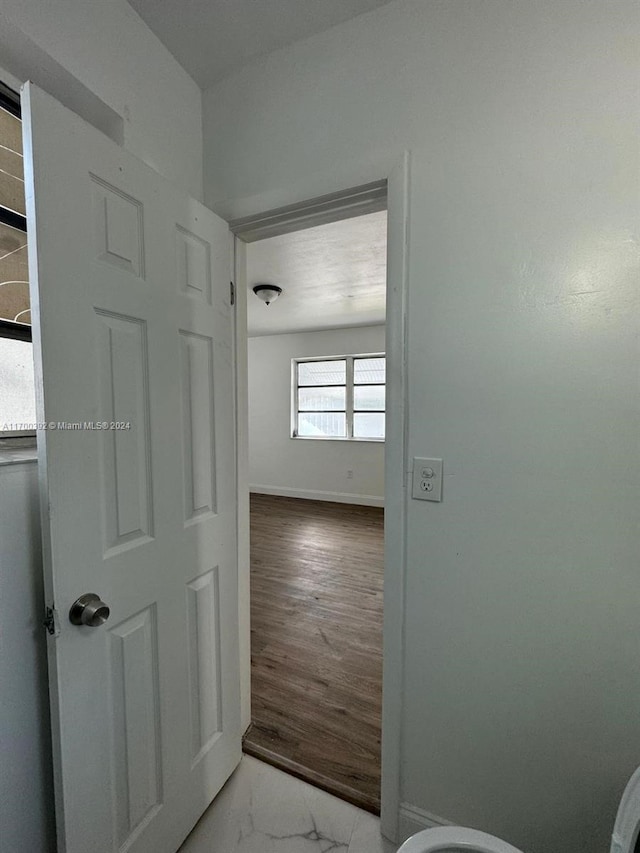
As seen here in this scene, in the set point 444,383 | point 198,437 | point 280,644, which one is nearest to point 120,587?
point 198,437

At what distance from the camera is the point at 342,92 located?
1137mm

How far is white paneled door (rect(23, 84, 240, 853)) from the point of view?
77 cm

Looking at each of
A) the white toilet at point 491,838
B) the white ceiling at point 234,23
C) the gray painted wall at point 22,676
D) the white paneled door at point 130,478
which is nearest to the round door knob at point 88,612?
the white paneled door at point 130,478

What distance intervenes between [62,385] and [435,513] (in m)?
1.01

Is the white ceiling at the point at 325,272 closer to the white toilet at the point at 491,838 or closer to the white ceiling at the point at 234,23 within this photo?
the white ceiling at the point at 234,23

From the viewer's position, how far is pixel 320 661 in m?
2.01

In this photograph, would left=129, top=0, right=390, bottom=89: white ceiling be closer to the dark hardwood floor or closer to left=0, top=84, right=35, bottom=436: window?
left=0, top=84, right=35, bottom=436: window

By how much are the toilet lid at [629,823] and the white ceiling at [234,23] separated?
6.47 feet

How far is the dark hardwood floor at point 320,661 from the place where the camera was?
1456mm

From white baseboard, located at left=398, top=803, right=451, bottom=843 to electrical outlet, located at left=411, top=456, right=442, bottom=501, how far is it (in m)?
0.98

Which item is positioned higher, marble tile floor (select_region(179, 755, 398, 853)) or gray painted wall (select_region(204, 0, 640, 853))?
gray painted wall (select_region(204, 0, 640, 853))

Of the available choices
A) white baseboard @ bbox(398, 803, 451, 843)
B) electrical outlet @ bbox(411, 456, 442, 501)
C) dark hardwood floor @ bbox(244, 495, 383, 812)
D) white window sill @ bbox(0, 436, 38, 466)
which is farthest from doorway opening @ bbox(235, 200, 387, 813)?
white window sill @ bbox(0, 436, 38, 466)

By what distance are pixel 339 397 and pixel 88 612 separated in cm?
480

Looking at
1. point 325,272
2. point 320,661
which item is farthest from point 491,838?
point 325,272
